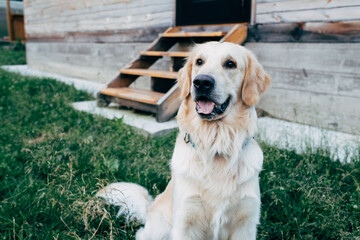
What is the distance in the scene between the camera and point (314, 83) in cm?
389

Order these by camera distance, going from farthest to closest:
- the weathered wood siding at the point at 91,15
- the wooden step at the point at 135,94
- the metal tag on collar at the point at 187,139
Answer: the weathered wood siding at the point at 91,15 < the wooden step at the point at 135,94 < the metal tag on collar at the point at 187,139

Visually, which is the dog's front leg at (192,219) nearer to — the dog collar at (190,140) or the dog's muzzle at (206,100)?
the dog collar at (190,140)

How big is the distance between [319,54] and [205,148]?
8.54 feet

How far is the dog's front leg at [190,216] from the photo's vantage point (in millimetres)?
1674

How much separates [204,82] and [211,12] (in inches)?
177

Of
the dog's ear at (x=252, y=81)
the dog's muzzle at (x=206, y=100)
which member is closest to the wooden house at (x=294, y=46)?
the dog's ear at (x=252, y=81)

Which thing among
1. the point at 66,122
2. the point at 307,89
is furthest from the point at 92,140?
the point at 307,89

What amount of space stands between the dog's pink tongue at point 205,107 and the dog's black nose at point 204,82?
95 millimetres

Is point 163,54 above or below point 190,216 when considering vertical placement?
above

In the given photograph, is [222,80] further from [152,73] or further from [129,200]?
[152,73]

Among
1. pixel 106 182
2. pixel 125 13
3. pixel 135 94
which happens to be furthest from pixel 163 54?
pixel 106 182

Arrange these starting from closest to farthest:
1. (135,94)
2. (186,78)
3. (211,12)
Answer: (186,78) → (135,94) → (211,12)

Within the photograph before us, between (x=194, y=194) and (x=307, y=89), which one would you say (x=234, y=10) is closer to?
(x=307, y=89)

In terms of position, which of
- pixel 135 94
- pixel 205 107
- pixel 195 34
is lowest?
pixel 135 94
